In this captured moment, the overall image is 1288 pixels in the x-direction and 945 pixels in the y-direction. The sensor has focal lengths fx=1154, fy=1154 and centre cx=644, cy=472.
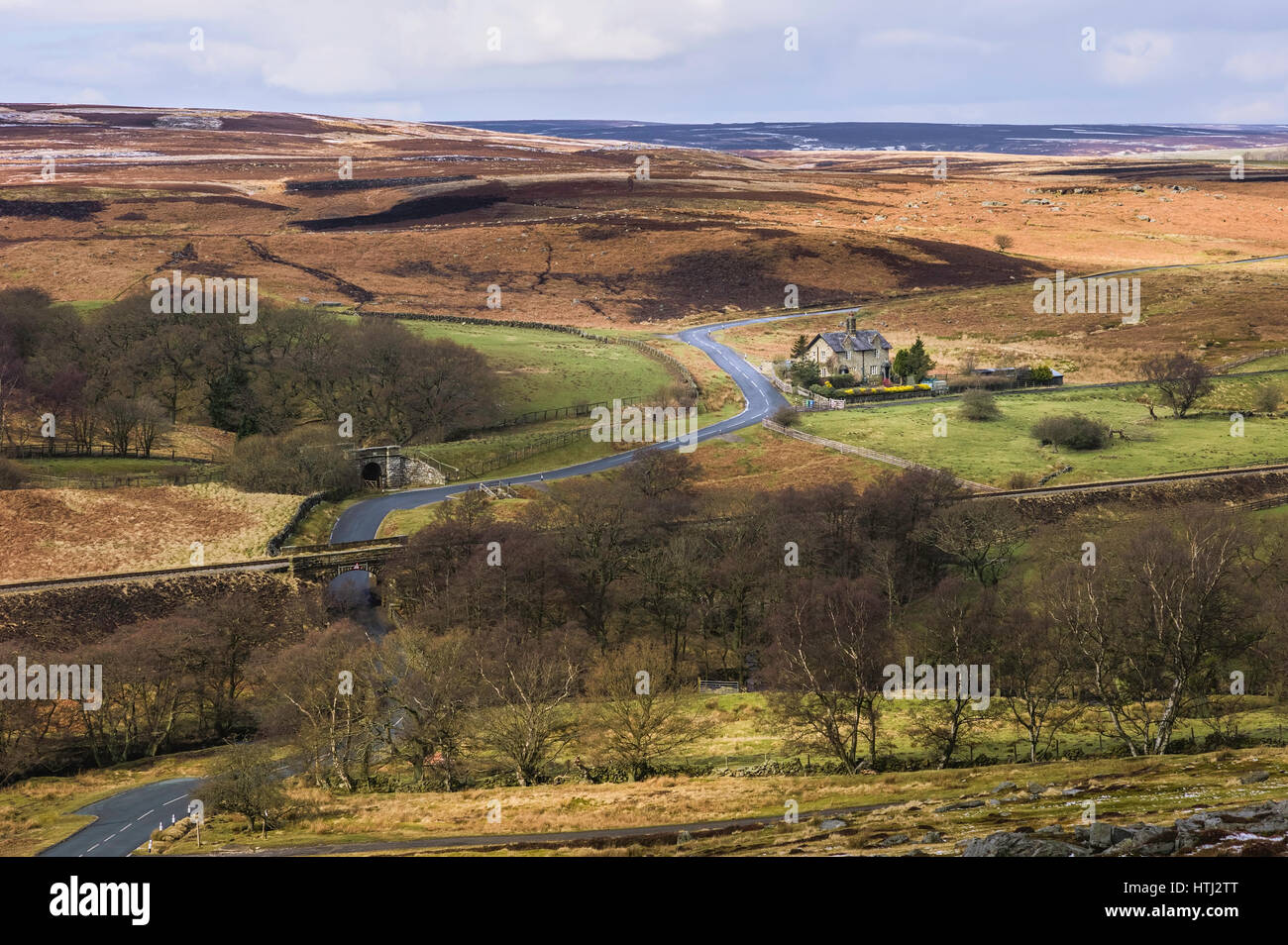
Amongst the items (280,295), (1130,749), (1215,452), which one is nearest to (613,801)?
(1130,749)

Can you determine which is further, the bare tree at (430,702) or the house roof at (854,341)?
the house roof at (854,341)

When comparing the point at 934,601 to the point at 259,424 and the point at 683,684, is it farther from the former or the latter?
the point at 259,424

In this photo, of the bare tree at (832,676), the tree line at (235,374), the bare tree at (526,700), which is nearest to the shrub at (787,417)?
the tree line at (235,374)

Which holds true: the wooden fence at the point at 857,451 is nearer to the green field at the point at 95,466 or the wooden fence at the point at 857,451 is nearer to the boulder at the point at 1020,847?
the green field at the point at 95,466

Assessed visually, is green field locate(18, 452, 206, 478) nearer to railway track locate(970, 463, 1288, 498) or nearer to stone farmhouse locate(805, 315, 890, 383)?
railway track locate(970, 463, 1288, 498)

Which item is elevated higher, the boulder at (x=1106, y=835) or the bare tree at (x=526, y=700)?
the boulder at (x=1106, y=835)

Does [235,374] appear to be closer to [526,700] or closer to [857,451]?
[857,451]
